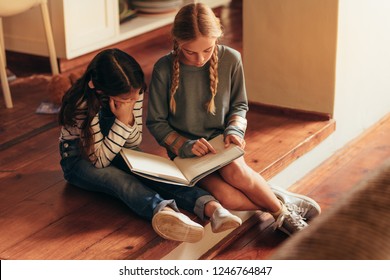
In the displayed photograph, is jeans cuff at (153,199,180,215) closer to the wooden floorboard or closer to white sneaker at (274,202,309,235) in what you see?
the wooden floorboard

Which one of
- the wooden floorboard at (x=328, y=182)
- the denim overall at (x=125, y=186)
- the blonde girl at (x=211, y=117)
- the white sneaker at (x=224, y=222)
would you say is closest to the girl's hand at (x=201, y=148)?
the blonde girl at (x=211, y=117)

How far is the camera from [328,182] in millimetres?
2869

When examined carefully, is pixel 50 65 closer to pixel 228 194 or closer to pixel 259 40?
pixel 259 40

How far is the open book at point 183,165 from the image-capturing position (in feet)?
7.23

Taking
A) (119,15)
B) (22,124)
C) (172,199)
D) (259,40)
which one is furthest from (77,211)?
(119,15)

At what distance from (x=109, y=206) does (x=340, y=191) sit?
940 millimetres

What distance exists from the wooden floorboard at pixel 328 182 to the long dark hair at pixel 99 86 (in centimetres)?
56

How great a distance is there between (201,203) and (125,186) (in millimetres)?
238

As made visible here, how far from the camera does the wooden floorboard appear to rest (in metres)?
2.35

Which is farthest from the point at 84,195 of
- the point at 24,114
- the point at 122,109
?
the point at 24,114

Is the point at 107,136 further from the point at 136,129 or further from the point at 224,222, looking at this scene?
the point at 224,222

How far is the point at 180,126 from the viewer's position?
236 centimetres

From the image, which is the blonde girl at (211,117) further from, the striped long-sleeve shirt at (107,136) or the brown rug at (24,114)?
the brown rug at (24,114)

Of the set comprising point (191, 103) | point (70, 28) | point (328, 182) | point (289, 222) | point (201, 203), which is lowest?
point (328, 182)
